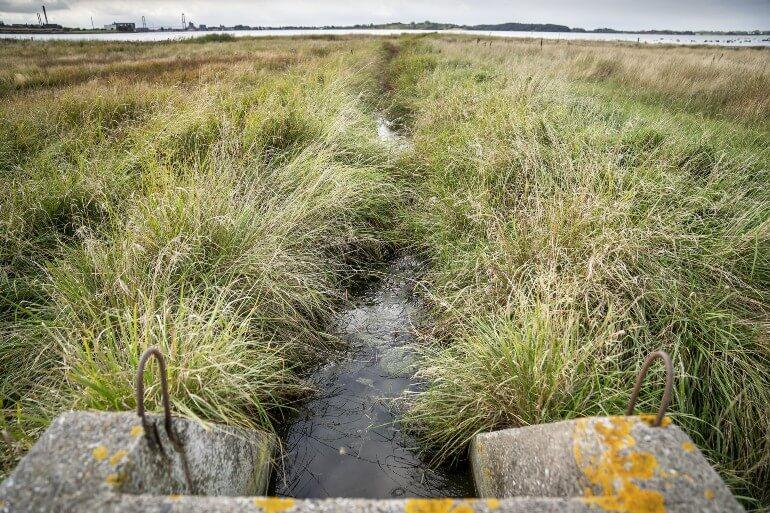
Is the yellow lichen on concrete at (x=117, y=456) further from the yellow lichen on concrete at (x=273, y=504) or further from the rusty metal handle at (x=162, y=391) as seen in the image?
the yellow lichen on concrete at (x=273, y=504)

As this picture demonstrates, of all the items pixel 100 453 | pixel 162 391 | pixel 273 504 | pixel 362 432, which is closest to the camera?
pixel 273 504

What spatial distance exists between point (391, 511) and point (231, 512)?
0.43 meters

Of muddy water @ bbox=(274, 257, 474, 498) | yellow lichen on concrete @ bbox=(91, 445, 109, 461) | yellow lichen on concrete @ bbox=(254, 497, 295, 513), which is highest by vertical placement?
yellow lichen on concrete @ bbox=(91, 445, 109, 461)

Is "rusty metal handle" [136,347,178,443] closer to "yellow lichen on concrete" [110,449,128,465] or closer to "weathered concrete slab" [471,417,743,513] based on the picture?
"yellow lichen on concrete" [110,449,128,465]

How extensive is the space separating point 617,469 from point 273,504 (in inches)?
40.5

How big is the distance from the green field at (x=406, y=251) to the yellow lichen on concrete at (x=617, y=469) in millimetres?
757

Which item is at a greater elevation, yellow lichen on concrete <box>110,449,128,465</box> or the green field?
yellow lichen on concrete <box>110,449,128,465</box>

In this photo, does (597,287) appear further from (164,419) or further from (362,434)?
(164,419)

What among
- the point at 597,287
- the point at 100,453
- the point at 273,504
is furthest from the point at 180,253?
the point at 597,287

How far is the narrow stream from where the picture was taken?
8.07 feet

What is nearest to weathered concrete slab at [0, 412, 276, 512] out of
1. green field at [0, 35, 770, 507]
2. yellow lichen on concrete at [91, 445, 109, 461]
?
yellow lichen on concrete at [91, 445, 109, 461]

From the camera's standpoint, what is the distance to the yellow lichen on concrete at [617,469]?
3.85 feet

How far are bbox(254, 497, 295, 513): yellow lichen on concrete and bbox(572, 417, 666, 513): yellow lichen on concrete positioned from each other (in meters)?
0.83

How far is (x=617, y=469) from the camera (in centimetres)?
130
